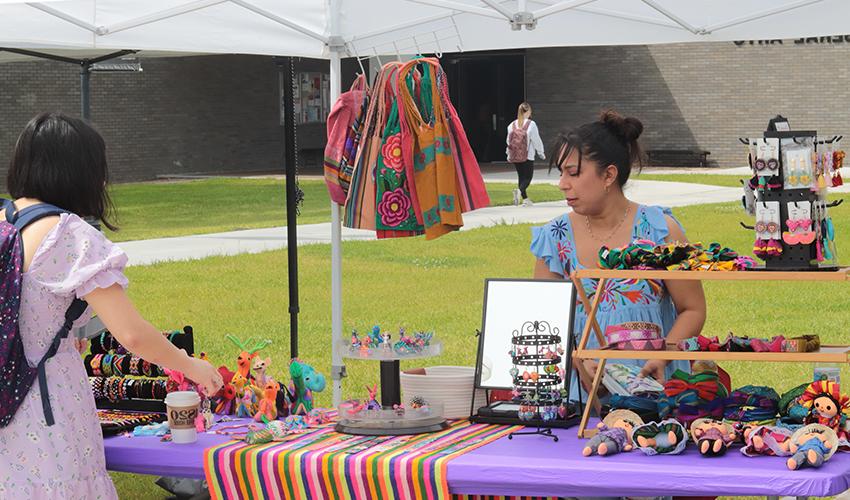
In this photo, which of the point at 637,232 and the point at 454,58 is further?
the point at 454,58

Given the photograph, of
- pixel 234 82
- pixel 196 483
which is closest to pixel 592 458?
pixel 196 483

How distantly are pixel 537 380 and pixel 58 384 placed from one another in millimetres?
1294

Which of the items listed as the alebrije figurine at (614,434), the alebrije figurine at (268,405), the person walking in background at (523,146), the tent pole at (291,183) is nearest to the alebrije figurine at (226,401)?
the alebrije figurine at (268,405)

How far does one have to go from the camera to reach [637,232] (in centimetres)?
414

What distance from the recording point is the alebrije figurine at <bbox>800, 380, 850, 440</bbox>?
3.21 metres

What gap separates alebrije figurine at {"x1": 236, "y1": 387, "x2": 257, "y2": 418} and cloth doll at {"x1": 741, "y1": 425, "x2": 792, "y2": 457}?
5.03 ft

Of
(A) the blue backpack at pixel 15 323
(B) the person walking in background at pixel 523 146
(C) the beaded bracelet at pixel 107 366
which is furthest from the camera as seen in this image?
(B) the person walking in background at pixel 523 146

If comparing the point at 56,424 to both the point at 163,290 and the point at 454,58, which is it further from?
the point at 454,58

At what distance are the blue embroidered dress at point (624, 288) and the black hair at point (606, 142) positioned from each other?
19 cm

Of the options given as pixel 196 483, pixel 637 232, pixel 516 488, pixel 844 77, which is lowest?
pixel 196 483

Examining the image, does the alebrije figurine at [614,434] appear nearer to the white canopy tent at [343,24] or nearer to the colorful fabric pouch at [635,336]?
the colorful fabric pouch at [635,336]

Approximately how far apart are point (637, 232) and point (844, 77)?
84.3 ft

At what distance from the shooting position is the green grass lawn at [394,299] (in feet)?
29.7

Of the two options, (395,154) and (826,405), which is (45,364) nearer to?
(395,154)
